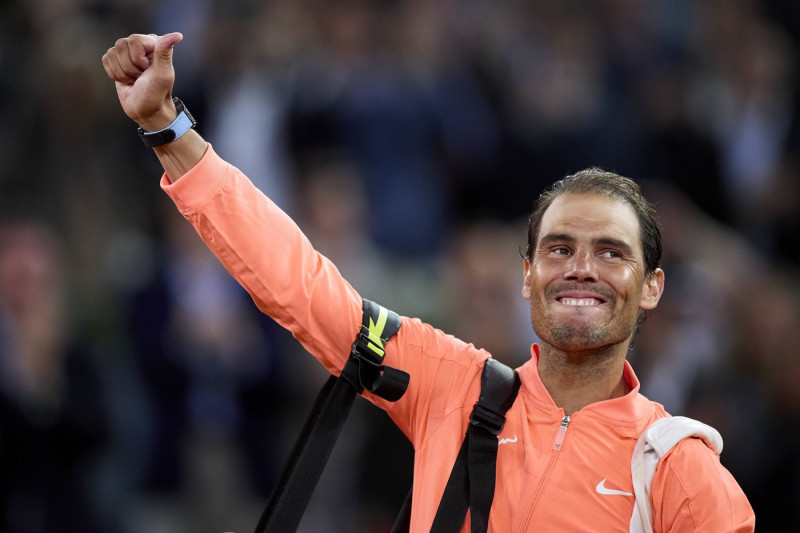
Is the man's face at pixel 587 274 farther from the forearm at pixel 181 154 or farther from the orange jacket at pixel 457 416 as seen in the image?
the forearm at pixel 181 154

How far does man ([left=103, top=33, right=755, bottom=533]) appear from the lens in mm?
2734

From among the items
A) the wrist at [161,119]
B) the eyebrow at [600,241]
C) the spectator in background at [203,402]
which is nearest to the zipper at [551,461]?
the eyebrow at [600,241]

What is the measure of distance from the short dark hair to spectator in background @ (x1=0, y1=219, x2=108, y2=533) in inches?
119

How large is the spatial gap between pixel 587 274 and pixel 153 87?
4.07ft

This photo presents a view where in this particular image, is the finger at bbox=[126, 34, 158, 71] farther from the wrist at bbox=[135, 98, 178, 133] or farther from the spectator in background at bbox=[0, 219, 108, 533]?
the spectator in background at bbox=[0, 219, 108, 533]

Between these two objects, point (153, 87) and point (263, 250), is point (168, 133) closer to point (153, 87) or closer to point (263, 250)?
point (153, 87)

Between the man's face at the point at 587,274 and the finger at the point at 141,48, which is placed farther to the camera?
the man's face at the point at 587,274

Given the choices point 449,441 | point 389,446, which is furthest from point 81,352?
point 449,441

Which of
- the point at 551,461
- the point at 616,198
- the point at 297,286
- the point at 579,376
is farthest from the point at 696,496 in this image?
the point at 297,286

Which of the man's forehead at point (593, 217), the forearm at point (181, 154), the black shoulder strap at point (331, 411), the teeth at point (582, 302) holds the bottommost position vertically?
the black shoulder strap at point (331, 411)

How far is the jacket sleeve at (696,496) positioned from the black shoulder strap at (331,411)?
709 mm

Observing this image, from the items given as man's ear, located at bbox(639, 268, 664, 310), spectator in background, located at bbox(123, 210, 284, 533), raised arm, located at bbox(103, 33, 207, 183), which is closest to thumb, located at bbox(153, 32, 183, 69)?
raised arm, located at bbox(103, 33, 207, 183)

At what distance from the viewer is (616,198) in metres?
3.12

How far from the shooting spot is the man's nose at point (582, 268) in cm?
300
